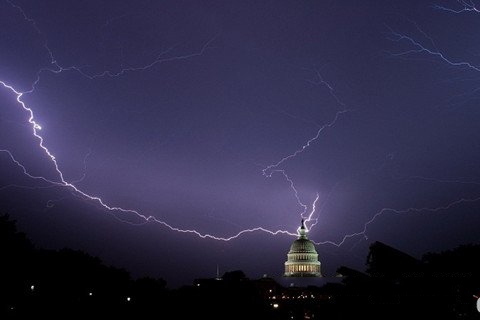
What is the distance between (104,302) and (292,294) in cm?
2789

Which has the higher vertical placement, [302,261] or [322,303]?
[302,261]

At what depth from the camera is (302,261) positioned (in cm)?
8431

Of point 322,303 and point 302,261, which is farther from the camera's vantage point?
point 302,261

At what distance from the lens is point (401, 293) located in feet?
53.5

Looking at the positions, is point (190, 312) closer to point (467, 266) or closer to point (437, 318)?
point (437, 318)

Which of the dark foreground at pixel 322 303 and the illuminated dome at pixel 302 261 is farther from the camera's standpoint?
the illuminated dome at pixel 302 261

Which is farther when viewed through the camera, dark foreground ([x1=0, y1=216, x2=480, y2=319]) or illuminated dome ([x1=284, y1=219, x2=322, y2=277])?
illuminated dome ([x1=284, y1=219, x2=322, y2=277])

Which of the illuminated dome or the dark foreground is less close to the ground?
the illuminated dome

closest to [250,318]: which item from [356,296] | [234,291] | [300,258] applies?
[234,291]

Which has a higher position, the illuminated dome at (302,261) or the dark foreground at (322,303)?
the illuminated dome at (302,261)

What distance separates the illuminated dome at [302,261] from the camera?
272 ft

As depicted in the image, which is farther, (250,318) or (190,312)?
(190,312)

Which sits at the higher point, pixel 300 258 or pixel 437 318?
pixel 300 258

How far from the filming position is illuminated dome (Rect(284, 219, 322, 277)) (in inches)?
3261
